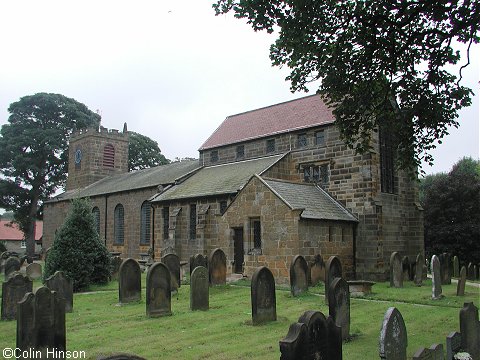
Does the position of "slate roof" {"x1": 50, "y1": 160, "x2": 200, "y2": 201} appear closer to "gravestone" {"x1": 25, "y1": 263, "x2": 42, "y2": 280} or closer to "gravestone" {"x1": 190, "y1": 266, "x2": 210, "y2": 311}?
"gravestone" {"x1": 25, "y1": 263, "x2": 42, "y2": 280}

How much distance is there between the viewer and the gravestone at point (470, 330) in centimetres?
865

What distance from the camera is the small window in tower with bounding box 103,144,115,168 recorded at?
2014 inches

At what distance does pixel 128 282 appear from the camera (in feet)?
52.4

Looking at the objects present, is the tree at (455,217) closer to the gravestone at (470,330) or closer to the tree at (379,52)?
the tree at (379,52)

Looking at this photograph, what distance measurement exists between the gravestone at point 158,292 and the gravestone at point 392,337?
7.36 metres

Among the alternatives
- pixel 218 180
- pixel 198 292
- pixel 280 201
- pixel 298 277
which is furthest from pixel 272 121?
pixel 198 292

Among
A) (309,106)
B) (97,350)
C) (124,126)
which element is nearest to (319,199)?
(309,106)

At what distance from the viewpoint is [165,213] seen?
31.2m

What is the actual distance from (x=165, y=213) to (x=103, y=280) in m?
10.0

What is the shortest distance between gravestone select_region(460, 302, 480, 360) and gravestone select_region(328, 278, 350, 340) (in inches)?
92.5

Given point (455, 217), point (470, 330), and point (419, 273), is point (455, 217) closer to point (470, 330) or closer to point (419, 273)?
point (419, 273)

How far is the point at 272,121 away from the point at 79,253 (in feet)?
53.8

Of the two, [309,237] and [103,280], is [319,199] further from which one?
[103,280]

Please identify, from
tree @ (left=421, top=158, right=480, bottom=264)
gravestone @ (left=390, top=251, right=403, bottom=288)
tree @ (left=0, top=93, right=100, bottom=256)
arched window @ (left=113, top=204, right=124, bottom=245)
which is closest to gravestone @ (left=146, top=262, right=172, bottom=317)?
gravestone @ (left=390, top=251, right=403, bottom=288)
